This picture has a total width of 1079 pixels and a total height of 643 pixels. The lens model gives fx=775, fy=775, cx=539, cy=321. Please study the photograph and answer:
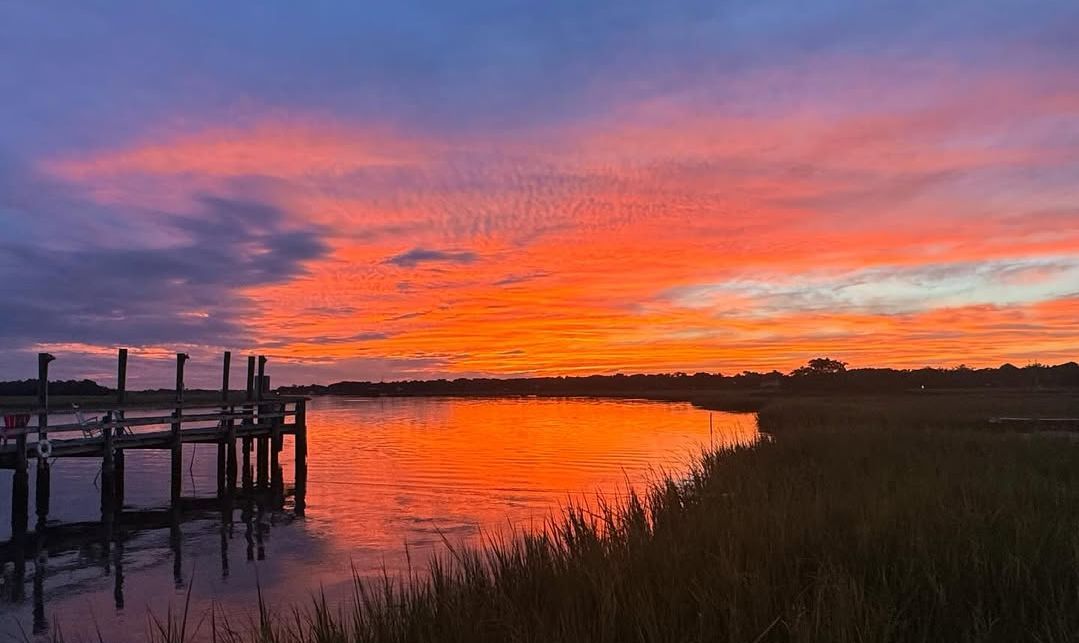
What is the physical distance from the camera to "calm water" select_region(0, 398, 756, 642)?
13273 millimetres

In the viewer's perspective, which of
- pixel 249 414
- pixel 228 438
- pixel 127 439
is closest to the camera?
pixel 127 439

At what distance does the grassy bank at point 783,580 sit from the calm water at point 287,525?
2268 millimetres

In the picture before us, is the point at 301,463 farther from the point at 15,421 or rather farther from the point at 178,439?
the point at 15,421

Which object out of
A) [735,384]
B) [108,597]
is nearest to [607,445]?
[108,597]

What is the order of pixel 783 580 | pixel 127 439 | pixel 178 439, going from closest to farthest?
1. pixel 783 580
2. pixel 127 439
3. pixel 178 439

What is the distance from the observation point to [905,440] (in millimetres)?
22875

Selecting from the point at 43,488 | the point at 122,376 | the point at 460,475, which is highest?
the point at 122,376

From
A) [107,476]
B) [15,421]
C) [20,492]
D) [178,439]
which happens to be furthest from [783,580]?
[178,439]

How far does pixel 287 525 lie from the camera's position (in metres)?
20.8

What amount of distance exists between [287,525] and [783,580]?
16.5 metres

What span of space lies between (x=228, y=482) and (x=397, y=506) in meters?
7.92

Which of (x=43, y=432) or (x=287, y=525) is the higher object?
(x=43, y=432)

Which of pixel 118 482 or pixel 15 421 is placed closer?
pixel 15 421

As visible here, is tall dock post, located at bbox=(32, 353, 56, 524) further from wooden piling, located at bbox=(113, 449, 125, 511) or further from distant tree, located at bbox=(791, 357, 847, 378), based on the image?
distant tree, located at bbox=(791, 357, 847, 378)
